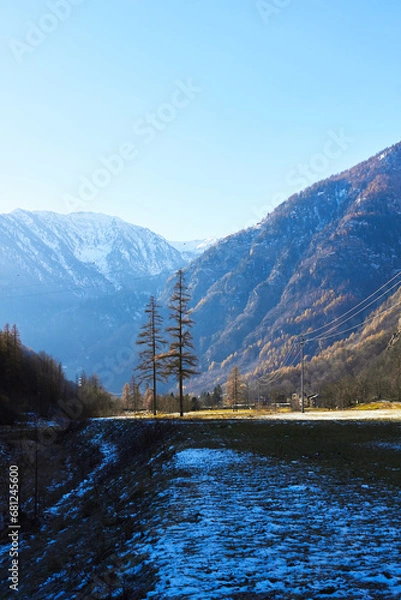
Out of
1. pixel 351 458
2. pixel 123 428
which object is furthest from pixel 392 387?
pixel 351 458

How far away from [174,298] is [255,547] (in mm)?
39330

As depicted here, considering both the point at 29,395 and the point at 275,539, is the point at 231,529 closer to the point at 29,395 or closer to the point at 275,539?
the point at 275,539

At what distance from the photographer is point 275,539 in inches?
368

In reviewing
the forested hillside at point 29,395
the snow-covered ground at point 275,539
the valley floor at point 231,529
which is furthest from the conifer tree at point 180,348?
the snow-covered ground at point 275,539

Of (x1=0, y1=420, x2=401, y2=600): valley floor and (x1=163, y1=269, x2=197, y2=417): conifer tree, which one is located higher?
(x1=163, y1=269, x2=197, y2=417): conifer tree

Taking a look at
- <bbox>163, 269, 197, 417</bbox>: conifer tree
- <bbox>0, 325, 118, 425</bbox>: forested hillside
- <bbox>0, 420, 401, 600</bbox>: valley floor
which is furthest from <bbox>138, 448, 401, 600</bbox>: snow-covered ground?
<bbox>0, 325, 118, 425</bbox>: forested hillside

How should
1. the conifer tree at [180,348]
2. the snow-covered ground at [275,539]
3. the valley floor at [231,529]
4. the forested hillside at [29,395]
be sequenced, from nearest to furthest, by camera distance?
the snow-covered ground at [275,539] → the valley floor at [231,529] → the conifer tree at [180,348] → the forested hillside at [29,395]

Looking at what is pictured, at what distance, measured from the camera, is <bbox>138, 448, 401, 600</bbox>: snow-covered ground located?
718 cm

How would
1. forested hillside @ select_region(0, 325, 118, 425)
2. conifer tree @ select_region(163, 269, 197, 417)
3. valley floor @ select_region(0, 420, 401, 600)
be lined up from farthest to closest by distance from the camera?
forested hillside @ select_region(0, 325, 118, 425) < conifer tree @ select_region(163, 269, 197, 417) < valley floor @ select_region(0, 420, 401, 600)

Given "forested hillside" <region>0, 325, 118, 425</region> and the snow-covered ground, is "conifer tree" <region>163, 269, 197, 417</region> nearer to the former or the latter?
"forested hillside" <region>0, 325, 118, 425</region>

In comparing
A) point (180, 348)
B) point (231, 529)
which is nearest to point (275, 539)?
point (231, 529)

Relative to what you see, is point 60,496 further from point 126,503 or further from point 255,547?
point 255,547

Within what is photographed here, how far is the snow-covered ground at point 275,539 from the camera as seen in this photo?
7184 mm

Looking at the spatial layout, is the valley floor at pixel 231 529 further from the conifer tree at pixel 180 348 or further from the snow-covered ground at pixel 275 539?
the conifer tree at pixel 180 348
